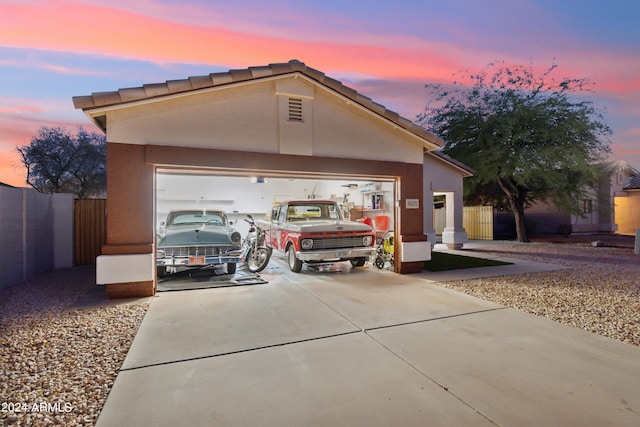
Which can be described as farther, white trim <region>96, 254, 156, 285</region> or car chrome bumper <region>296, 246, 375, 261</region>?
car chrome bumper <region>296, 246, 375, 261</region>

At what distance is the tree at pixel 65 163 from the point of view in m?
16.2

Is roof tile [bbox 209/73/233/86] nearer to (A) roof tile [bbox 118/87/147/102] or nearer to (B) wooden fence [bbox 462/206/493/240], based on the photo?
(A) roof tile [bbox 118/87/147/102]

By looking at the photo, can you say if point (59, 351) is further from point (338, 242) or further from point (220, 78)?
point (338, 242)

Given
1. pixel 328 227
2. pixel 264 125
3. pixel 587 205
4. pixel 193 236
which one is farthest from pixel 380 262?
pixel 587 205

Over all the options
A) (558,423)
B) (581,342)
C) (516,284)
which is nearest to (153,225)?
(558,423)

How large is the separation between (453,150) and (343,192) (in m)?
5.71

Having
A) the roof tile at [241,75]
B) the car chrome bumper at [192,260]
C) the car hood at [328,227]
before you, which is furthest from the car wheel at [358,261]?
the roof tile at [241,75]

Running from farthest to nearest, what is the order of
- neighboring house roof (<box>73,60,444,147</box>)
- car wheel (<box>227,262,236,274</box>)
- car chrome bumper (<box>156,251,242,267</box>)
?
1. car wheel (<box>227,262,236,274</box>)
2. car chrome bumper (<box>156,251,242,267</box>)
3. neighboring house roof (<box>73,60,444,147</box>)

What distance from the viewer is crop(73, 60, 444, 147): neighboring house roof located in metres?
5.22

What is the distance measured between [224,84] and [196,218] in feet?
12.3

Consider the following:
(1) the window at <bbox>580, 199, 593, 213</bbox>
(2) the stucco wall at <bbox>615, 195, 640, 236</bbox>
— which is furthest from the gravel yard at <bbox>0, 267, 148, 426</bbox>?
(2) the stucco wall at <bbox>615, 195, 640, 236</bbox>

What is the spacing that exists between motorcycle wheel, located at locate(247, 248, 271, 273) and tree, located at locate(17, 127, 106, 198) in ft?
45.4

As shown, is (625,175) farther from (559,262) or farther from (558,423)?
(558,423)

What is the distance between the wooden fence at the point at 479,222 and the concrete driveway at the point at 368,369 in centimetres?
1312
